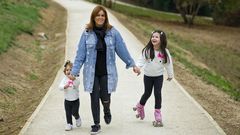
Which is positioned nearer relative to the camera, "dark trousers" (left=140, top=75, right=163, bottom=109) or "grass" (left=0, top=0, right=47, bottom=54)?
"dark trousers" (left=140, top=75, right=163, bottom=109)

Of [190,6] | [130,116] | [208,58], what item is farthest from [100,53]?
[190,6]

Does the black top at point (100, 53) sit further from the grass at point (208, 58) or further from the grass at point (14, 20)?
the grass at point (14, 20)

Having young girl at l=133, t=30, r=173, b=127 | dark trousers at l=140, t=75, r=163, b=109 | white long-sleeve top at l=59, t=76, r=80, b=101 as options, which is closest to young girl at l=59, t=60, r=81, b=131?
white long-sleeve top at l=59, t=76, r=80, b=101

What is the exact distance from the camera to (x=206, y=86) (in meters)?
15.0

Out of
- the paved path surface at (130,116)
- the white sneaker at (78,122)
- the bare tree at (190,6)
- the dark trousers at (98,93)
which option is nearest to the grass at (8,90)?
the paved path surface at (130,116)

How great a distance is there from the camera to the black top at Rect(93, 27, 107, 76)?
8570 mm

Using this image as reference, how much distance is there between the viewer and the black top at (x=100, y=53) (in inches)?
337

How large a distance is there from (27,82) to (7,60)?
1847 mm

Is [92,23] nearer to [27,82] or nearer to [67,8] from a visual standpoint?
[27,82]

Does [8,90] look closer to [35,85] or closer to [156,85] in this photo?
[35,85]

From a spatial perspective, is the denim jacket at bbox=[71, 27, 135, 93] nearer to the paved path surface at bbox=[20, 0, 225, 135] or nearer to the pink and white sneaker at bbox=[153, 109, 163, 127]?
the paved path surface at bbox=[20, 0, 225, 135]

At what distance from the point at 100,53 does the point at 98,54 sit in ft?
0.11

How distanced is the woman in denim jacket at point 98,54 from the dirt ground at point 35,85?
6.28 ft

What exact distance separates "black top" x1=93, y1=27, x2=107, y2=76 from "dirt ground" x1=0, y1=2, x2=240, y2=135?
2.08 metres
